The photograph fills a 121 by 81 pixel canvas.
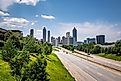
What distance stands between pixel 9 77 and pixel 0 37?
85.7 m

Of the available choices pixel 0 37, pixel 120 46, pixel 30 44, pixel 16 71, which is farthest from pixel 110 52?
pixel 16 71

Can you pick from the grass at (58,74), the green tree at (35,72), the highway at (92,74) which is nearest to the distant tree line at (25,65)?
the green tree at (35,72)

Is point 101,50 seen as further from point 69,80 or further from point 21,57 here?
point 21,57

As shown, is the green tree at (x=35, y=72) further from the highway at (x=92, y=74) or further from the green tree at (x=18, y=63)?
the highway at (x=92, y=74)

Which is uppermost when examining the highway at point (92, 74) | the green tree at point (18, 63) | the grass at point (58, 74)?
the green tree at point (18, 63)

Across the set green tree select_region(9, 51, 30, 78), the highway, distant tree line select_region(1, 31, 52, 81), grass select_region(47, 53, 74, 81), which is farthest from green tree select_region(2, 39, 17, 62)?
the highway

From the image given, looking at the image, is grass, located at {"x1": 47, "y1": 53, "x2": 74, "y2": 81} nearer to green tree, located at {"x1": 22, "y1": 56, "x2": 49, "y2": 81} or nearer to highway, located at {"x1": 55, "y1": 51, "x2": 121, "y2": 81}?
highway, located at {"x1": 55, "y1": 51, "x2": 121, "y2": 81}

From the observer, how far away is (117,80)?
182 ft

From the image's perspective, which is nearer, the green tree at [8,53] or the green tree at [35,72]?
the green tree at [35,72]

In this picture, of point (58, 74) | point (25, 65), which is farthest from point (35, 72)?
point (58, 74)

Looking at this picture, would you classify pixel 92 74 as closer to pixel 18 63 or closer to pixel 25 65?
pixel 18 63

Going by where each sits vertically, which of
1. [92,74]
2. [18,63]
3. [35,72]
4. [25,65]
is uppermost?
[25,65]

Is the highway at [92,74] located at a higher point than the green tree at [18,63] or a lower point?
lower

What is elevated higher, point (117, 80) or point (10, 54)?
point (10, 54)
